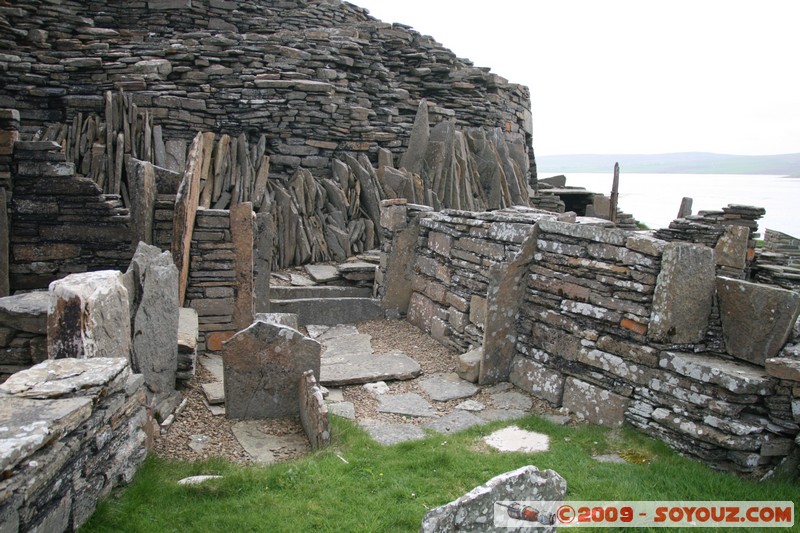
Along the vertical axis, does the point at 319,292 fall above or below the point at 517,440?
above

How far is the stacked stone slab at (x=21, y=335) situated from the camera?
542 cm

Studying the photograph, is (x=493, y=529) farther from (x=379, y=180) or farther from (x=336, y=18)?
(x=336, y=18)

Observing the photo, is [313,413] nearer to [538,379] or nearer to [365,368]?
[365,368]

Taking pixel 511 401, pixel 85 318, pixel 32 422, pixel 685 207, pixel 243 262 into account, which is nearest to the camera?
pixel 32 422

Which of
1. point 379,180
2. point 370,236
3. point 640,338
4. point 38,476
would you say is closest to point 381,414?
point 640,338

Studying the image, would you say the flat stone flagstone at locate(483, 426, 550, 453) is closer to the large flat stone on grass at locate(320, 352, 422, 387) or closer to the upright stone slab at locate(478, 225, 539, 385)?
the upright stone slab at locate(478, 225, 539, 385)

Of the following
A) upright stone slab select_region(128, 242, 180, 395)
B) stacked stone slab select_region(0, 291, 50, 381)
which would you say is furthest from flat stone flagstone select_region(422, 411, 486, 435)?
stacked stone slab select_region(0, 291, 50, 381)

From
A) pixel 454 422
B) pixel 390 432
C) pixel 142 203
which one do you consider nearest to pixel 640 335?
pixel 454 422

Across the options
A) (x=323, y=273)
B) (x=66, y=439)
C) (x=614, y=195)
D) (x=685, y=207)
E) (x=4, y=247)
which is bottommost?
(x=323, y=273)

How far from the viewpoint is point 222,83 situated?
508 inches

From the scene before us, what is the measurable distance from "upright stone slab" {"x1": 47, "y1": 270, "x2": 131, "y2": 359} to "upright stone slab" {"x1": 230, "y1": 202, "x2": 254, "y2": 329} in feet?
10.9

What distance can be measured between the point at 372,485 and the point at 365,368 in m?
3.23

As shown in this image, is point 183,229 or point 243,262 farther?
point 243,262

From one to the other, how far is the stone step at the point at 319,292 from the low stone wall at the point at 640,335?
9.95ft
